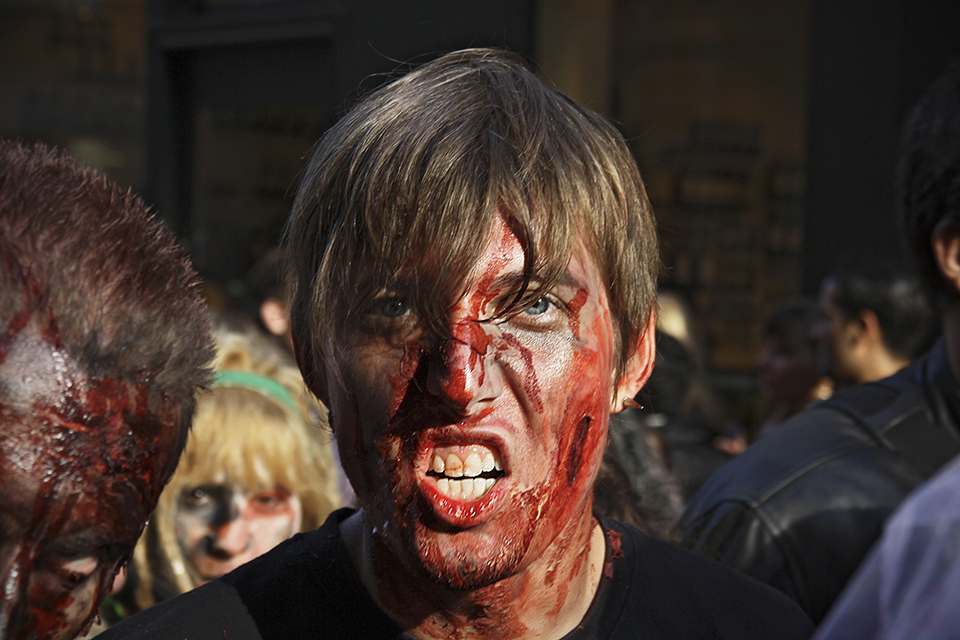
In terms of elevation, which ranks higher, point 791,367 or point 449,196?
point 449,196

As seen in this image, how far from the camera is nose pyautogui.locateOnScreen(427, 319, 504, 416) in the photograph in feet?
4.75

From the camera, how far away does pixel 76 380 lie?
127 centimetres

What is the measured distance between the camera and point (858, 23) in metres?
5.87

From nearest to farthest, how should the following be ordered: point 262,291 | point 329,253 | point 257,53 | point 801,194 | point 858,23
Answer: point 329,253, point 262,291, point 858,23, point 801,194, point 257,53

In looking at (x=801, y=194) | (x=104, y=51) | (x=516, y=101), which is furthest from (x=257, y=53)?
(x=516, y=101)

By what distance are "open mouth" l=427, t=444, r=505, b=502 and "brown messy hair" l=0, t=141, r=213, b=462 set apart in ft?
1.23

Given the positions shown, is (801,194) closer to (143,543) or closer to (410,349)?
(143,543)

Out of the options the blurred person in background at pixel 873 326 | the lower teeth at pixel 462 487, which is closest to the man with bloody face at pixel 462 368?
the lower teeth at pixel 462 487

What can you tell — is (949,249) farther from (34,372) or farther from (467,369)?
(34,372)

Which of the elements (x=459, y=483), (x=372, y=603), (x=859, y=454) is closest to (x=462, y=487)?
(x=459, y=483)

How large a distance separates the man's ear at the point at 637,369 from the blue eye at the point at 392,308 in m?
0.45

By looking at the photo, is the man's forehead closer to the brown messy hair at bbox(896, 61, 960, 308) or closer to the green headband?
the green headband

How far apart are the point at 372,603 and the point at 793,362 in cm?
434

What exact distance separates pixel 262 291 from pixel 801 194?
3321 mm
